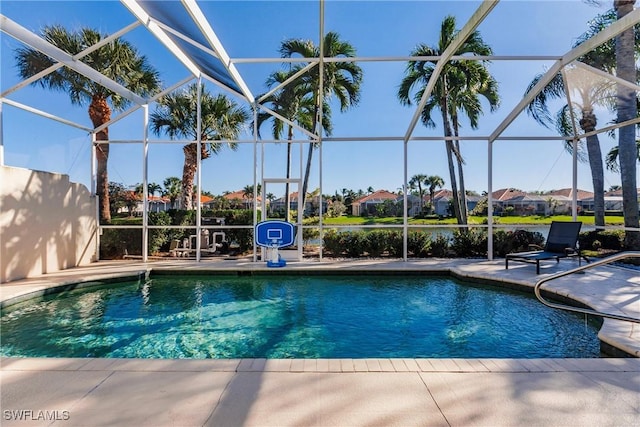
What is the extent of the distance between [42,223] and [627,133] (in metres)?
13.3

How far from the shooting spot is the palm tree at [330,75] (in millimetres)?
9117

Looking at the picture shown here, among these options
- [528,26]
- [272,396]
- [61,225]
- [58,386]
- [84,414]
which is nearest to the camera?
[84,414]

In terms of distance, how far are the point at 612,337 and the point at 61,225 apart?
9.72m

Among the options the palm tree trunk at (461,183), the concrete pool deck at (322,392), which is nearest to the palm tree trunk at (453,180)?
the palm tree trunk at (461,183)

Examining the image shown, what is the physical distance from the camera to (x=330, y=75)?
33.3 feet

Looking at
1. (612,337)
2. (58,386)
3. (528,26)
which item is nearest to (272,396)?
(58,386)

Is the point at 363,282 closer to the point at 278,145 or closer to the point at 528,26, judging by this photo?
the point at 278,145

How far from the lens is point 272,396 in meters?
2.50

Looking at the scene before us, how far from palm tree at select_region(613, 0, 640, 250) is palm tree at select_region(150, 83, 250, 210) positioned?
1009 centimetres

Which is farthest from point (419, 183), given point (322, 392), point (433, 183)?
point (322, 392)

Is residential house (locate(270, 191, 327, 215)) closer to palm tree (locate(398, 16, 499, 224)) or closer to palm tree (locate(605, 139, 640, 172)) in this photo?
palm tree (locate(398, 16, 499, 224))

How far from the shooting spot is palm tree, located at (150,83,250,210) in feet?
40.0

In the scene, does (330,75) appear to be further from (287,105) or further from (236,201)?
(236,201)

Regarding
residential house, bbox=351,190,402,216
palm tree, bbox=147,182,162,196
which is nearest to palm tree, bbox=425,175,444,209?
residential house, bbox=351,190,402,216
